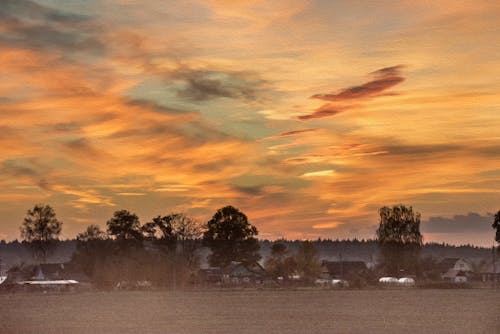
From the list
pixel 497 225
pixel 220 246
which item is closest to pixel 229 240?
pixel 220 246

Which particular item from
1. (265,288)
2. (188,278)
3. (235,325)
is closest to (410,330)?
(235,325)

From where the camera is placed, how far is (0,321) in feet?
210

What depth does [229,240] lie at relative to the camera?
19075 cm

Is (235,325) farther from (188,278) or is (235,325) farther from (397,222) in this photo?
(397,222)

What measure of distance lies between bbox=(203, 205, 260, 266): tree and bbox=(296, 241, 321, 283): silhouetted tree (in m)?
11.4

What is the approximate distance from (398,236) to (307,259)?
25.3 metres

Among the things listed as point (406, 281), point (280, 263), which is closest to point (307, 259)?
point (280, 263)

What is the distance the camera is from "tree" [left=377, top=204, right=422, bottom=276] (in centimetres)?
19138

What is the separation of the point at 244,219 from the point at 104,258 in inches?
1300

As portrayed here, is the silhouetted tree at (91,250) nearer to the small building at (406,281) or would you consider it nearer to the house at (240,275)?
the house at (240,275)

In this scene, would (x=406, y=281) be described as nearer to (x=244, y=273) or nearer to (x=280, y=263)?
(x=280, y=263)

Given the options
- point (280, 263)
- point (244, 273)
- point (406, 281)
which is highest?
point (280, 263)

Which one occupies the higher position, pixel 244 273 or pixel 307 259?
pixel 307 259

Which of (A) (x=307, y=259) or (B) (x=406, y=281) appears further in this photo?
(A) (x=307, y=259)
